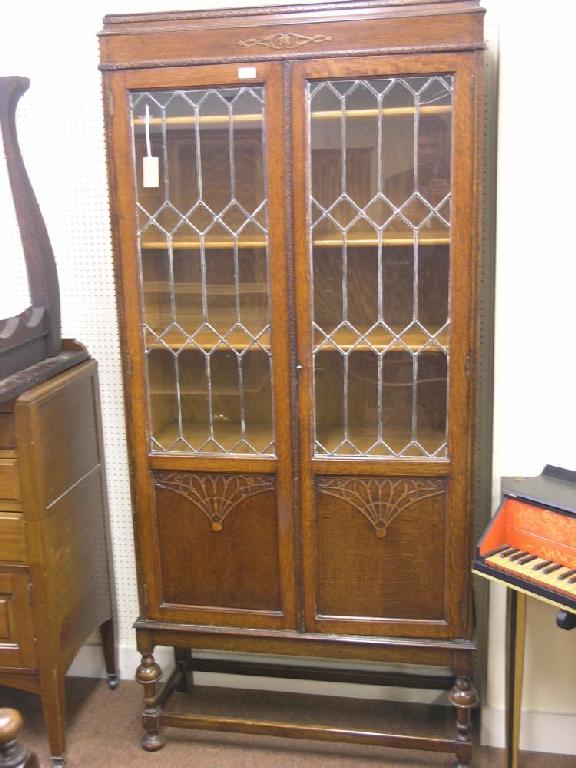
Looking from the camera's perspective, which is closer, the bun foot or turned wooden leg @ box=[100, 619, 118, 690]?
the bun foot

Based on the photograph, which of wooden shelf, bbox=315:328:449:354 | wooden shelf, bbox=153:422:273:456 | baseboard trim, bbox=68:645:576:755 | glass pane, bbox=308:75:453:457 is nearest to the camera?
glass pane, bbox=308:75:453:457

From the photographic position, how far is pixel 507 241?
235 cm

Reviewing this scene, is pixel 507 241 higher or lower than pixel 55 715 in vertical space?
higher

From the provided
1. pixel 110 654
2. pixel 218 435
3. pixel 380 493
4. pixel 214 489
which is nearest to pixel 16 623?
pixel 110 654

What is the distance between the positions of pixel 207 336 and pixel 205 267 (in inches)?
7.6

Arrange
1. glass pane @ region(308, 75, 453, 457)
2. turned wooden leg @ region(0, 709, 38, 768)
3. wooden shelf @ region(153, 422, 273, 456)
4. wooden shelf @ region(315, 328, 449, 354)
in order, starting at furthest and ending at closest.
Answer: wooden shelf @ region(153, 422, 273, 456) → wooden shelf @ region(315, 328, 449, 354) → glass pane @ region(308, 75, 453, 457) → turned wooden leg @ region(0, 709, 38, 768)

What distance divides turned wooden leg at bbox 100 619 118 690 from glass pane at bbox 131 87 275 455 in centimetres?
83

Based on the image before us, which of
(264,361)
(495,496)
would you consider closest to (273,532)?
(264,361)

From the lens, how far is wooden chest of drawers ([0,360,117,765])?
2379 mm

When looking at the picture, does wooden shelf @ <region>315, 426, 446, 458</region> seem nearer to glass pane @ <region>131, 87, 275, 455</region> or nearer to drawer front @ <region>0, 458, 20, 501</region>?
glass pane @ <region>131, 87, 275, 455</region>

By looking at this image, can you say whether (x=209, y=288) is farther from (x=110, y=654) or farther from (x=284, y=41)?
(x=110, y=654)

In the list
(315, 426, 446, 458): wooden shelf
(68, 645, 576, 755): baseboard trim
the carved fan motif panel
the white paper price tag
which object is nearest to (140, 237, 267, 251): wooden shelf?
the white paper price tag

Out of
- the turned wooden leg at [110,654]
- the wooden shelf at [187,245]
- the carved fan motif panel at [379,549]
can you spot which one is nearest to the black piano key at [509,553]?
the carved fan motif panel at [379,549]

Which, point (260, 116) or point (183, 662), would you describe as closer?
point (260, 116)
